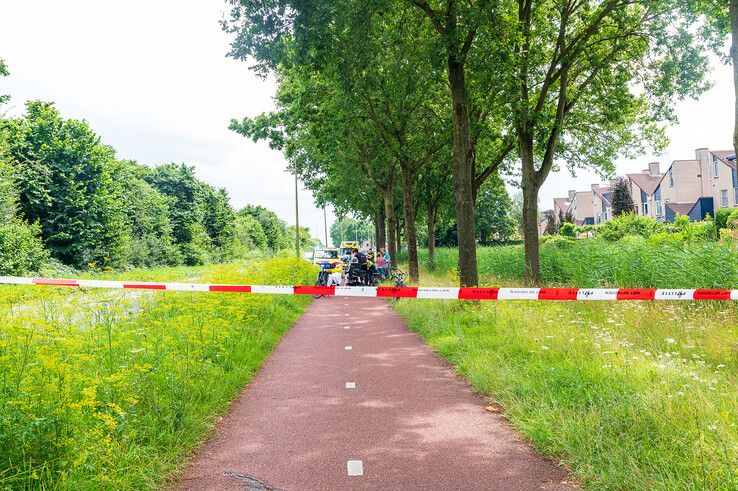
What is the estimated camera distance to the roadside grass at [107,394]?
142 inches

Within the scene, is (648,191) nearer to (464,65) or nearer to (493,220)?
(493,220)

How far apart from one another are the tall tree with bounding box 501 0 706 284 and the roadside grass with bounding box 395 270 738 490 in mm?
6899

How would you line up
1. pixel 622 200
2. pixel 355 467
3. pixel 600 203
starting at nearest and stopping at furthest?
pixel 355 467, pixel 622 200, pixel 600 203

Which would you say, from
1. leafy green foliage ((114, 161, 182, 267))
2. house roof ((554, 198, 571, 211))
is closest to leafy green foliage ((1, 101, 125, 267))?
leafy green foliage ((114, 161, 182, 267))

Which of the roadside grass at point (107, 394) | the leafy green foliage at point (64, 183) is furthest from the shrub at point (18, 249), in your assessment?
the roadside grass at point (107, 394)

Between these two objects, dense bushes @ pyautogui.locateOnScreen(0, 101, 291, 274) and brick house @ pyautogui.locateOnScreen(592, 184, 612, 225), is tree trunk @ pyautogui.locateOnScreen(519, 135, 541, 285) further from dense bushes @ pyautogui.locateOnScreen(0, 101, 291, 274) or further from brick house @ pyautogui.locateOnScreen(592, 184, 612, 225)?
brick house @ pyautogui.locateOnScreen(592, 184, 612, 225)

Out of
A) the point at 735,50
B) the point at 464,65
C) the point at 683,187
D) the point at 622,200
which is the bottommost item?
the point at 735,50

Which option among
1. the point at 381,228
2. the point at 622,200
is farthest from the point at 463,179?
the point at 622,200

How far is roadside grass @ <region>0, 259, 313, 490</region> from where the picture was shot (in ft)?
11.9

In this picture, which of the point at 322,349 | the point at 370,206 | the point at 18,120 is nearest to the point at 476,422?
the point at 322,349

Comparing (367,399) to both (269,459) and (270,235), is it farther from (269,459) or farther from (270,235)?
(270,235)

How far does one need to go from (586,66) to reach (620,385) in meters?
14.1

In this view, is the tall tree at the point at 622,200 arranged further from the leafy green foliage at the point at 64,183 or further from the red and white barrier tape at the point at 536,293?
the red and white barrier tape at the point at 536,293

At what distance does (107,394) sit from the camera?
4781mm
